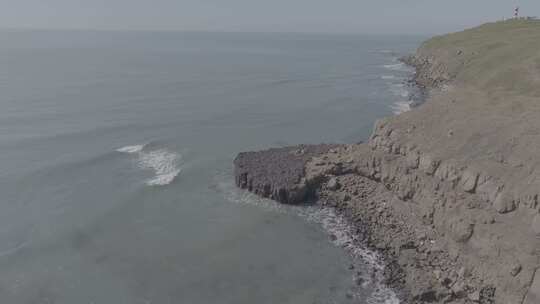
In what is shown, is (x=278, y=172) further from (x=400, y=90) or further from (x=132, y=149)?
(x=400, y=90)

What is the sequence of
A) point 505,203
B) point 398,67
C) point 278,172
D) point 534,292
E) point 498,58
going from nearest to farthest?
point 534,292 < point 505,203 < point 278,172 < point 498,58 < point 398,67

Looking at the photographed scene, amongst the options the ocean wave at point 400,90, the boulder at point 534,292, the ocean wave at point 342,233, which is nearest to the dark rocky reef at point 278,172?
the ocean wave at point 342,233

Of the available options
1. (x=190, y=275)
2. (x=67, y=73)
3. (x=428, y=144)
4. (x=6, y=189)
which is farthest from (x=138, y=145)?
(x=67, y=73)

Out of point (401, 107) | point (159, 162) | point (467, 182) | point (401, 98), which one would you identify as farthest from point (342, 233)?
point (401, 98)

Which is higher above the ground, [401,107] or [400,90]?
[400,90]

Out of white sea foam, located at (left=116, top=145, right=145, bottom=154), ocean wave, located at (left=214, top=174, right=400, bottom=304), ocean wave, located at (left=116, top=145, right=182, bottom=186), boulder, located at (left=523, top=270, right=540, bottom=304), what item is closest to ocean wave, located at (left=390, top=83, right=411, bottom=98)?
ocean wave, located at (left=116, top=145, right=182, bottom=186)

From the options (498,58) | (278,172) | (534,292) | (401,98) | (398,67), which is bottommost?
(534,292)

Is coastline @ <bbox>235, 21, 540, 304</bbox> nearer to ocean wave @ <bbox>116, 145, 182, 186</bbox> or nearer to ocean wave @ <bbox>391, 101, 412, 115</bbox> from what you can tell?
ocean wave @ <bbox>116, 145, 182, 186</bbox>
